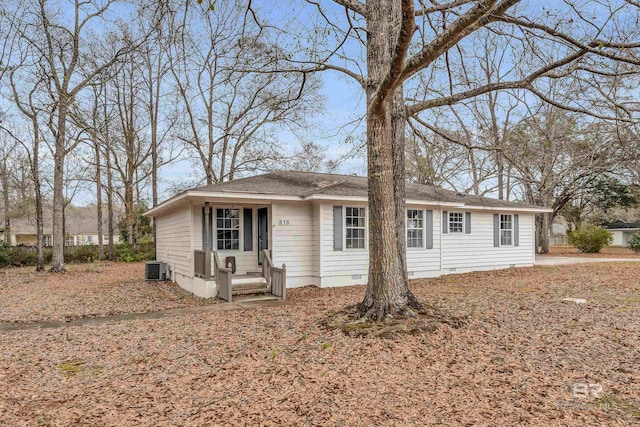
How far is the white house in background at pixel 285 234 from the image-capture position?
9602mm

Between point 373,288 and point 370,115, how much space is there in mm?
2604

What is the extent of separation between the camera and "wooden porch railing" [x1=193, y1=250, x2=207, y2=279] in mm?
9430

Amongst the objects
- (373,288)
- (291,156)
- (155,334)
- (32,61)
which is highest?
(32,61)

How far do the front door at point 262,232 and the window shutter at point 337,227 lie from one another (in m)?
1.88

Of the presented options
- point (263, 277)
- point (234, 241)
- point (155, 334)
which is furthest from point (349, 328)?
point (234, 241)

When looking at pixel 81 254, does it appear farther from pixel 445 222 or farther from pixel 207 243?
pixel 445 222

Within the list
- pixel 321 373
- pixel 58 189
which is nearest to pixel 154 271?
pixel 58 189

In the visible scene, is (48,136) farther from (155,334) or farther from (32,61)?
(155,334)

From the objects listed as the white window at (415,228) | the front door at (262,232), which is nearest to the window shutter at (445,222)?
the white window at (415,228)

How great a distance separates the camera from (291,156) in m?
22.8

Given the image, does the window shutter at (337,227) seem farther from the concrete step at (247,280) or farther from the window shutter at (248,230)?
the window shutter at (248,230)

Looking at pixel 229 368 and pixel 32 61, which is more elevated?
pixel 32 61

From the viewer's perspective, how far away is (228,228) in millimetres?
10672

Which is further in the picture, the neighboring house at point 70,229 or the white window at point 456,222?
the neighboring house at point 70,229
